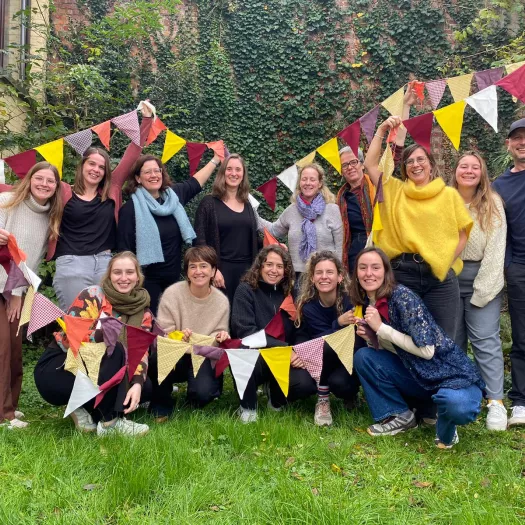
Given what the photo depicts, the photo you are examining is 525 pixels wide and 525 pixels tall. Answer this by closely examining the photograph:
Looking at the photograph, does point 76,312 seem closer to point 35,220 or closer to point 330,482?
point 35,220

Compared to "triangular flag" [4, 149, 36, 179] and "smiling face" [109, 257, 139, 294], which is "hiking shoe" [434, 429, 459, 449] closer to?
"smiling face" [109, 257, 139, 294]

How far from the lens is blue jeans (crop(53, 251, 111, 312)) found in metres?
4.13

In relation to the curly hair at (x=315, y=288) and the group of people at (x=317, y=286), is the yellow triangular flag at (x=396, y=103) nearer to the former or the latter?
the group of people at (x=317, y=286)

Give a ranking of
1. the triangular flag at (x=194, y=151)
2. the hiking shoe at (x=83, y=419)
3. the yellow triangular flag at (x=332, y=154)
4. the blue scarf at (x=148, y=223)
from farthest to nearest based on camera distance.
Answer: the triangular flag at (x=194, y=151)
the yellow triangular flag at (x=332, y=154)
the blue scarf at (x=148, y=223)
the hiking shoe at (x=83, y=419)

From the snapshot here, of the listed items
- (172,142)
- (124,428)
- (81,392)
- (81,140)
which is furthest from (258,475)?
(172,142)

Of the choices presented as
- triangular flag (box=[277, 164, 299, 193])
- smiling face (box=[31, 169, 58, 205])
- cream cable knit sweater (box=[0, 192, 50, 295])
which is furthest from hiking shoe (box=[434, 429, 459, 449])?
smiling face (box=[31, 169, 58, 205])

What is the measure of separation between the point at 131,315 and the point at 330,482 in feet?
5.77

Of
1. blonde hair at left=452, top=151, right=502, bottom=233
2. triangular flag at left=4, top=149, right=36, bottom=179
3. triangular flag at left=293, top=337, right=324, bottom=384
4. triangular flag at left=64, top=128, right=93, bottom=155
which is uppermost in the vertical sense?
triangular flag at left=64, top=128, right=93, bottom=155

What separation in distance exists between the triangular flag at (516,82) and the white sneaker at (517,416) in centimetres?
231

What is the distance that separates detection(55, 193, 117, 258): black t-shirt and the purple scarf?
5.46 ft

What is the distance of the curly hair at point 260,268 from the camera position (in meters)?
4.38

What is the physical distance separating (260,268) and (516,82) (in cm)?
243

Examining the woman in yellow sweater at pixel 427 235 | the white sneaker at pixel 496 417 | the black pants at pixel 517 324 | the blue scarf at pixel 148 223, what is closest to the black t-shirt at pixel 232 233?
the blue scarf at pixel 148 223

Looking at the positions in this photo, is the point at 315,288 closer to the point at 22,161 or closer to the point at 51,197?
the point at 51,197
